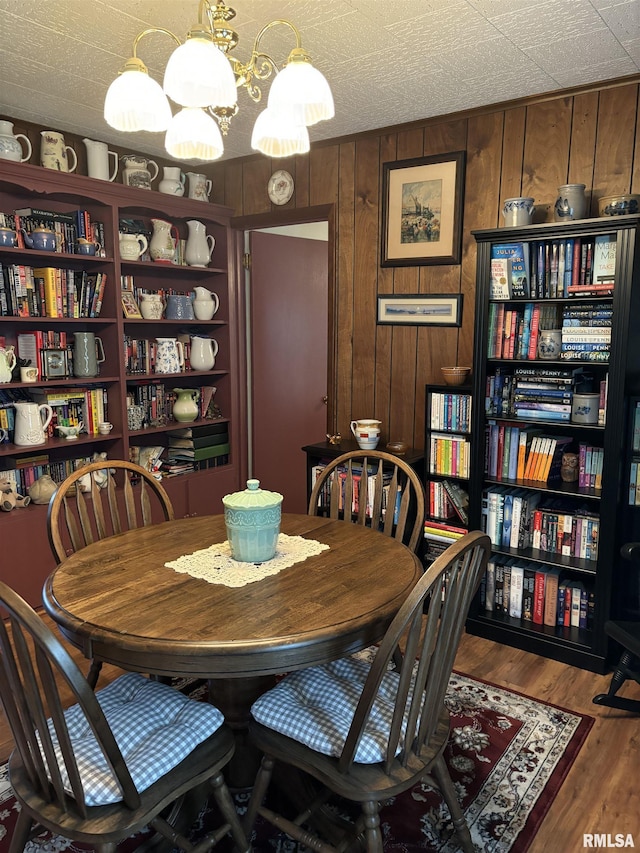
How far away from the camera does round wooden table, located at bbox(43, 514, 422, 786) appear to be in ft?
4.59

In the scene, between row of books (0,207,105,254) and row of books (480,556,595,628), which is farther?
row of books (0,207,105,254)

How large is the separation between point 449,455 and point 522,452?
1.12ft

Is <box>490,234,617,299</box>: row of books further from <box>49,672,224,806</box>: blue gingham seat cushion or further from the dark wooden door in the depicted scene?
<box>49,672,224,806</box>: blue gingham seat cushion

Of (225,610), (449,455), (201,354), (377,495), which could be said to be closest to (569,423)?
(449,455)

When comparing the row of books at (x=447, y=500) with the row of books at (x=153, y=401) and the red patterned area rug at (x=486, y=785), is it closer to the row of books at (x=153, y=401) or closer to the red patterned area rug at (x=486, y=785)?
the red patterned area rug at (x=486, y=785)

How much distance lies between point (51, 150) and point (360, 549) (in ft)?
8.30

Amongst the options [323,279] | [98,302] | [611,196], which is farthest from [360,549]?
[323,279]

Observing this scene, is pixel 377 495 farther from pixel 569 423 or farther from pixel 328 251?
pixel 328 251

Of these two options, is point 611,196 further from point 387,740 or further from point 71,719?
point 71,719

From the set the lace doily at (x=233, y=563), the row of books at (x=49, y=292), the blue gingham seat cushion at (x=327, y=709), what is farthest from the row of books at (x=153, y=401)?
the blue gingham seat cushion at (x=327, y=709)

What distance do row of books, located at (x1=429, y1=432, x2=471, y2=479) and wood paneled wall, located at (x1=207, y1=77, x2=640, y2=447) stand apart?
32 centimetres

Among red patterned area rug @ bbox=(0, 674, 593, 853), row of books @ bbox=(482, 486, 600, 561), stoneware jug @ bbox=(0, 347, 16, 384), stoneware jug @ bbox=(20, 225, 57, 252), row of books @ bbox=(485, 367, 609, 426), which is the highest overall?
stoneware jug @ bbox=(20, 225, 57, 252)

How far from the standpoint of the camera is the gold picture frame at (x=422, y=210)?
10.1 feet

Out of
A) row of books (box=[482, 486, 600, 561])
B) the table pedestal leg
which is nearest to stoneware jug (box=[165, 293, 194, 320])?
row of books (box=[482, 486, 600, 561])
